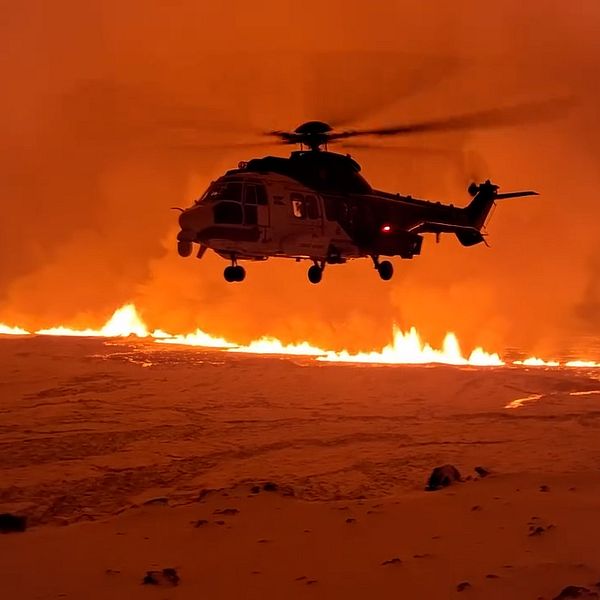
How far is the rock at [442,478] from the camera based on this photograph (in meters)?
6.57

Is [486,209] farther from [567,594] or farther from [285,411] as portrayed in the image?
[567,594]

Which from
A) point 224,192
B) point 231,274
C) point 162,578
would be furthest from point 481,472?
point 224,192

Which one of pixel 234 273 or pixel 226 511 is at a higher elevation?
pixel 234 273

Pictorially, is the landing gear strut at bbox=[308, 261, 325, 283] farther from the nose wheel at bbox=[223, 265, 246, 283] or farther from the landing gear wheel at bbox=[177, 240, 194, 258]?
the landing gear wheel at bbox=[177, 240, 194, 258]

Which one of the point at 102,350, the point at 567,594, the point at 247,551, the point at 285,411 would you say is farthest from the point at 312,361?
the point at 567,594

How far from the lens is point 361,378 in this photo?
47.2 ft

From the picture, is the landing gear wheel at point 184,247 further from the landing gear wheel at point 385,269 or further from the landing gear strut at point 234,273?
the landing gear wheel at point 385,269

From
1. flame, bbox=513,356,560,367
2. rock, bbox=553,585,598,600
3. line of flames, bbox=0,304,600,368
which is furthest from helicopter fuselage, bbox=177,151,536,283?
rock, bbox=553,585,598,600

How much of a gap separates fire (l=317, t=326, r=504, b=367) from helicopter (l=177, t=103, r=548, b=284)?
20.7ft

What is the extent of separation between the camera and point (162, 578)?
14.4 ft

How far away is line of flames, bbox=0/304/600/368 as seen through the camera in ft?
63.4

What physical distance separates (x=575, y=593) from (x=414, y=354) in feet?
59.6

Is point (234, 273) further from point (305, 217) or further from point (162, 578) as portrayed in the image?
point (162, 578)

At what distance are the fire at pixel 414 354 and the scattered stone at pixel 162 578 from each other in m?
13.8
